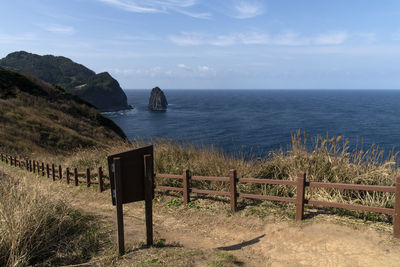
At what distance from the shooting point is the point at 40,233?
5180mm

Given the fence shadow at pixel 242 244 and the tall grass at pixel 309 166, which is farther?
the tall grass at pixel 309 166

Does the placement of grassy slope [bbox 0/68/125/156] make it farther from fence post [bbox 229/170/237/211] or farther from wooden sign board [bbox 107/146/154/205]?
wooden sign board [bbox 107/146/154/205]

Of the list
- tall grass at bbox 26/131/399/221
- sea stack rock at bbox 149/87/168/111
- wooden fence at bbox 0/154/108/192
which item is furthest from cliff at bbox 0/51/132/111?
tall grass at bbox 26/131/399/221

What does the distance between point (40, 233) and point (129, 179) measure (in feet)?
6.06

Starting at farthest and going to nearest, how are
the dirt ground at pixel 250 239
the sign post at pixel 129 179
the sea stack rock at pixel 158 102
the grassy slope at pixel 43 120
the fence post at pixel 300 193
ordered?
the sea stack rock at pixel 158 102 < the grassy slope at pixel 43 120 < the fence post at pixel 300 193 < the dirt ground at pixel 250 239 < the sign post at pixel 129 179

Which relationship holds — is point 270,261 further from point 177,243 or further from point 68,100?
point 68,100

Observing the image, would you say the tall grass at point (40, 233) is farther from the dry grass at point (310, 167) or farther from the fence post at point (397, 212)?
the fence post at point (397, 212)

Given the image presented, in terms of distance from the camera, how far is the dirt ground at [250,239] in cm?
499

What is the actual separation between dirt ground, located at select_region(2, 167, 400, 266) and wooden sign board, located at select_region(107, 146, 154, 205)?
1.00 m

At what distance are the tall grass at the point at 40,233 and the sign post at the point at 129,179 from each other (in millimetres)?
913

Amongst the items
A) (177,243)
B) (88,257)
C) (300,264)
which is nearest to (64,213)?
(88,257)

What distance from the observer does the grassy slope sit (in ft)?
82.6

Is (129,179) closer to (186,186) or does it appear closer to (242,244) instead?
(242,244)

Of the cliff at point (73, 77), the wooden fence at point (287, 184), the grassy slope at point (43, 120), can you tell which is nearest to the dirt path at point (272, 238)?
the wooden fence at point (287, 184)
